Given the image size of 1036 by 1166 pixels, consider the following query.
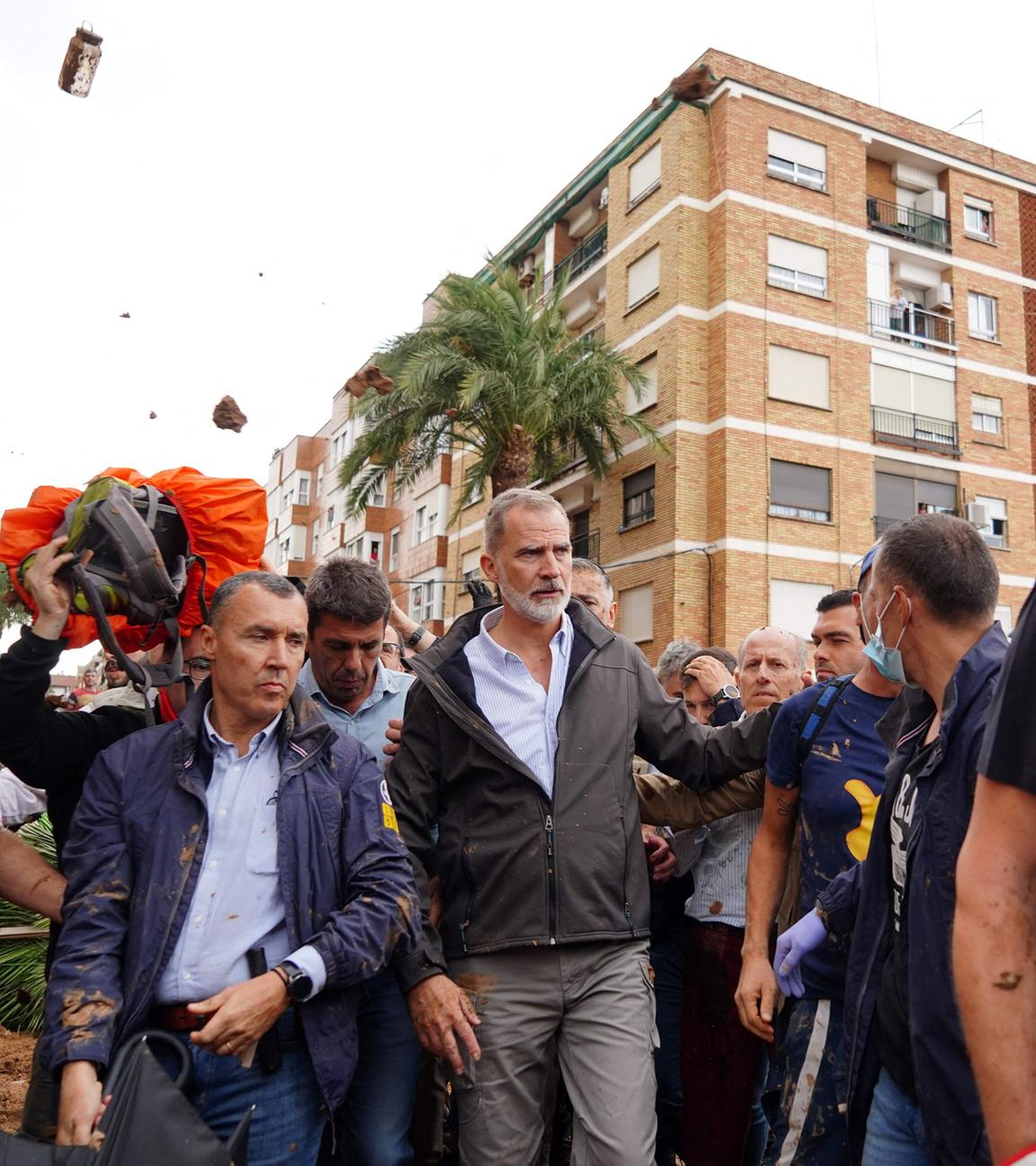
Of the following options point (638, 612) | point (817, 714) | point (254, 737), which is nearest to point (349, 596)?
point (254, 737)

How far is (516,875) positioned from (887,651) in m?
1.30

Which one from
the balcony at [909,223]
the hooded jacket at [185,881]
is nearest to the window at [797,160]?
the balcony at [909,223]

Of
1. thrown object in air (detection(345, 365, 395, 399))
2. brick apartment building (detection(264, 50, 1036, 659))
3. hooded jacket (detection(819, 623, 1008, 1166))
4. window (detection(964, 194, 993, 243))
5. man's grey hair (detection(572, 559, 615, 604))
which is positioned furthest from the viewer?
window (detection(964, 194, 993, 243))

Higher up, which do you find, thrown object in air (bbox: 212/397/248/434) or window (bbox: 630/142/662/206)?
window (bbox: 630/142/662/206)

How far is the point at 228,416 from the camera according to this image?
832 cm

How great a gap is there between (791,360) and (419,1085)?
23.8 metres

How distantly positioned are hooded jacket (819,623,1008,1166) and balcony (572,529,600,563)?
A: 24.1m

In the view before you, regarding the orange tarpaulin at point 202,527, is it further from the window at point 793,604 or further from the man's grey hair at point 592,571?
the window at point 793,604

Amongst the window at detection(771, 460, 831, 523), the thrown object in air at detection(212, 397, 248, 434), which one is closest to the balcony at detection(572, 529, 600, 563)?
the window at detection(771, 460, 831, 523)

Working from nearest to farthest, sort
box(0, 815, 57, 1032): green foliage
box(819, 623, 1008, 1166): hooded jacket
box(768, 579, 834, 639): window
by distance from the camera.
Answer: box(819, 623, 1008, 1166): hooded jacket, box(0, 815, 57, 1032): green foliage, box(768, 579, 834, 639): window

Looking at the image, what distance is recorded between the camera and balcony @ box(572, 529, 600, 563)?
27.2m

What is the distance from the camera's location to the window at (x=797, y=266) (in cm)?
2600

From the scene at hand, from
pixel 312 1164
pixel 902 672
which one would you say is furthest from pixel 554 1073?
pixel 902 672

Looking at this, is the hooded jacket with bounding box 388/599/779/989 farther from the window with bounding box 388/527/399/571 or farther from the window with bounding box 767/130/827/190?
the window with bounding box 388/527/399/571
